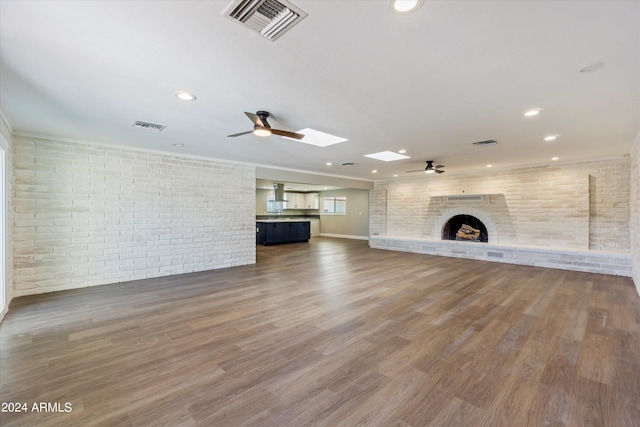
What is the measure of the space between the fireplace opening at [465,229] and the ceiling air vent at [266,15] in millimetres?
8171

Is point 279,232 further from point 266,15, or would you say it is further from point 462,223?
point 266,15

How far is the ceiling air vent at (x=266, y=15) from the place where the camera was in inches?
60.2

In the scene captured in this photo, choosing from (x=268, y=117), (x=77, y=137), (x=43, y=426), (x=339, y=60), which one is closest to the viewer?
(x=43, y=426)

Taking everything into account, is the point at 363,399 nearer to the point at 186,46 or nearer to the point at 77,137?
the point at 186,46

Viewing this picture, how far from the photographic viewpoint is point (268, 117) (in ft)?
10.9

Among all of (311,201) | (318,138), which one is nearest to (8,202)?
(318,138)

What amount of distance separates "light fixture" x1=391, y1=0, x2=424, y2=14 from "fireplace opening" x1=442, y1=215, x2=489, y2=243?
784 centimetres

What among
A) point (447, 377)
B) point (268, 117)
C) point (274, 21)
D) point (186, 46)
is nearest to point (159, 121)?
point (268, 117)

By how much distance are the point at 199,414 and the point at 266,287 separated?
9.58 ft

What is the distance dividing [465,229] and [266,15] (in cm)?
855

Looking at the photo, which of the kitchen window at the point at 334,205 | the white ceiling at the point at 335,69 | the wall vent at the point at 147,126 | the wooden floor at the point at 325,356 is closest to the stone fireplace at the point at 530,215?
the wooden floor at the point at 325,356

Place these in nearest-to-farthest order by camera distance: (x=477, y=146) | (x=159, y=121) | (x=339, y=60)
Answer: (x=339, y=60) < (x=159, y=121) < (x=477, y=146)

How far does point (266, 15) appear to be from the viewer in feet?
5.33

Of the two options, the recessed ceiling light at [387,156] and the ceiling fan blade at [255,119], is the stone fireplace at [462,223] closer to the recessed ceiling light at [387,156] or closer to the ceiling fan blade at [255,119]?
the recessed ceiling light at [387,156]
